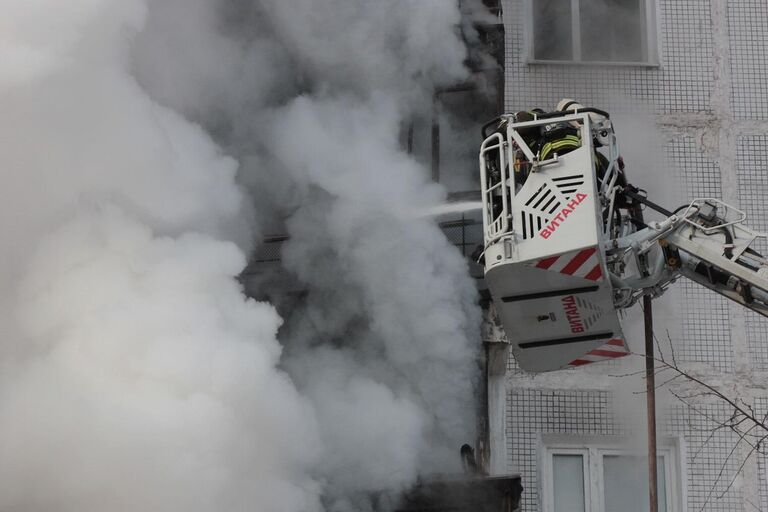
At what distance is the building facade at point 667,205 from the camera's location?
9.51 meters

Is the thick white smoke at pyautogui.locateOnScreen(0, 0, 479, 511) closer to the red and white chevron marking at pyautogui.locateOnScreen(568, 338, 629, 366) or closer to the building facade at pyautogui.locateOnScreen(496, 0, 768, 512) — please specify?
the building facade at pyautogui.locateOnScreen(496, 0, 768, 512)

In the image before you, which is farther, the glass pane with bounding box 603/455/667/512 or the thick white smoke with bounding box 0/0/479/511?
the glass pane with bounding box 603/455/667/512

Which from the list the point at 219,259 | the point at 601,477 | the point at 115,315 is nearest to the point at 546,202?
the point at 219,259

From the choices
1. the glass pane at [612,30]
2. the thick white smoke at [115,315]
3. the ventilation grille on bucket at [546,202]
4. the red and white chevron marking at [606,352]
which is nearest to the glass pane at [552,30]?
the glass pane at [612,30]

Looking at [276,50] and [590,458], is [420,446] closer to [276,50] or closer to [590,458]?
[590,458]

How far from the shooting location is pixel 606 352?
302 inches

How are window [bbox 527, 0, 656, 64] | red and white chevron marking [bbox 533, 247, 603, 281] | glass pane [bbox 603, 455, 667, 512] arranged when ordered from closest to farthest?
red and white chevron marking [bbox 533, 247, 603, 281] → glass pane [bbox 603, 455, 667, 512] → window [bbox 527, 0, 656, 64]

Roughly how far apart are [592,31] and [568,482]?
3716mm

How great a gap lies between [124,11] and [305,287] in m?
2.38

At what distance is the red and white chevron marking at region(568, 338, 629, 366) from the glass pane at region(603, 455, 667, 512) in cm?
207

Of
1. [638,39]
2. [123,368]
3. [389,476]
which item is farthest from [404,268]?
[638,39]

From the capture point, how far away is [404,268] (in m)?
9.03

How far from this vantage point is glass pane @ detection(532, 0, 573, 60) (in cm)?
1066

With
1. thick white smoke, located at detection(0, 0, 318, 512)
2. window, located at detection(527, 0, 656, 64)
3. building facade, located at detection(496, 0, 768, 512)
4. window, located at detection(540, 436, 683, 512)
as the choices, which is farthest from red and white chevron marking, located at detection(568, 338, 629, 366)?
window, located at detection(527, 0, 656, 64)
